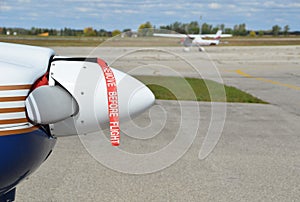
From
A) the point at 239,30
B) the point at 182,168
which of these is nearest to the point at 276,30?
the point at 239,30

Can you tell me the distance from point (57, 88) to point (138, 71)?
0.84 m

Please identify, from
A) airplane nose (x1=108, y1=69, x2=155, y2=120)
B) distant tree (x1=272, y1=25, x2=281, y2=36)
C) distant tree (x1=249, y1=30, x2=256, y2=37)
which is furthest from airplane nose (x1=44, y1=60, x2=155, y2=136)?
distant tree (x1=249, y1=30, x2=256, y2=37)

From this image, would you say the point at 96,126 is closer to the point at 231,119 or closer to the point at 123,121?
the point at 123,121

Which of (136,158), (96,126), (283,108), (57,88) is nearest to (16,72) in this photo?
(57,88)

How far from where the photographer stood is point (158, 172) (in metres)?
3.67

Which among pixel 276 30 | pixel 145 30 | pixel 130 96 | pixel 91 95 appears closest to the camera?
pixel 91 95

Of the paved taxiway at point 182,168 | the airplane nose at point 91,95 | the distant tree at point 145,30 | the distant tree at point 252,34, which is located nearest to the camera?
the airplane nose at point 91,95

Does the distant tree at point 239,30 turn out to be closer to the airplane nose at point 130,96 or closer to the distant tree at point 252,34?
the distant tree at point 252,34

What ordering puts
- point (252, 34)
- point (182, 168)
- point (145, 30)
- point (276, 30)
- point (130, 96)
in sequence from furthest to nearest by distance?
point (252, 34), point (276, 30), point (182, 168), point (145, 30), point (130, 96)

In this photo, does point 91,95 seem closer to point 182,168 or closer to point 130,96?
point 130,96

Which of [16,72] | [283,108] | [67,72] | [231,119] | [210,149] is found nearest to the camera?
[16,72]

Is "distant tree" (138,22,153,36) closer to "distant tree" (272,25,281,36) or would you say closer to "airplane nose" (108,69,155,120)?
"airplane nose" (108,69,155,120)

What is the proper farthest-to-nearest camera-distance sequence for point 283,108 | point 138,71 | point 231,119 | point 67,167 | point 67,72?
point 283,108 < point 231,119 < point 67,167 < point 138,71 < point 67,72

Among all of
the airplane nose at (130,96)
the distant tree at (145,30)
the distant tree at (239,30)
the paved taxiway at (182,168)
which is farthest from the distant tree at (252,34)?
the airplane nose at (130,96)
